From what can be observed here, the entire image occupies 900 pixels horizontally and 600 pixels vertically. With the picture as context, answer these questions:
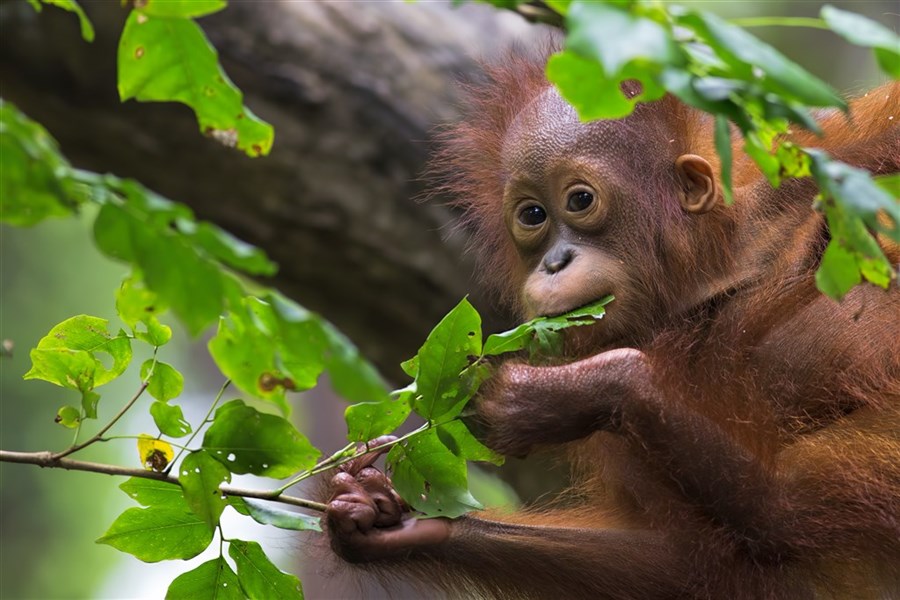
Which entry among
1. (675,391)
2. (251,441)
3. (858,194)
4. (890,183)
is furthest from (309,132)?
(858,194)

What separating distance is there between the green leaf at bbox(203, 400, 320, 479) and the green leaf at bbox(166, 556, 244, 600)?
8.3 inches

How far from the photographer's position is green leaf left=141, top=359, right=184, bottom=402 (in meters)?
1.71

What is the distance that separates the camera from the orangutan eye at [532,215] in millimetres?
2527

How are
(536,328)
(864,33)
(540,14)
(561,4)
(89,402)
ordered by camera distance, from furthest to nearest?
(536,328) → (89,402) → (540,14) → (561,4) → (864,33)

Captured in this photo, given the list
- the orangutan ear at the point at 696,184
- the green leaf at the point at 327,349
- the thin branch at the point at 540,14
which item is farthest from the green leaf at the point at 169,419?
the orangutan ear at the point at 696,184

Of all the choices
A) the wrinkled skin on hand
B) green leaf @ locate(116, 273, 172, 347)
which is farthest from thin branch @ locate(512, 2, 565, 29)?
the wrinkled skin on hand

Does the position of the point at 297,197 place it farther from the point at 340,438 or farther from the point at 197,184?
the point at 340,438

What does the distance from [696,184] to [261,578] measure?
4.26 feet

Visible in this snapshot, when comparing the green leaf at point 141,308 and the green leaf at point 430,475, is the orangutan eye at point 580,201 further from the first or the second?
the green leaf at point 141,308

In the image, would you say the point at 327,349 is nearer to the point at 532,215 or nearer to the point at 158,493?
the point at 158,493

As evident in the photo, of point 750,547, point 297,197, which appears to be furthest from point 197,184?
point 750,547

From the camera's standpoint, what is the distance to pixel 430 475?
192 centimetres

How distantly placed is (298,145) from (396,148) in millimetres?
370

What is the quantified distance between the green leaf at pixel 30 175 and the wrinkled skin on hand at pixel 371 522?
1.12m
